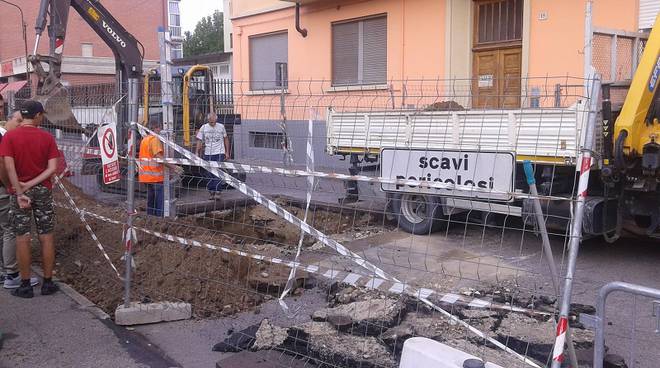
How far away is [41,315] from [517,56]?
33.4 ft

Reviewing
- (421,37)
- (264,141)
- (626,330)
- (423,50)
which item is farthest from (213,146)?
(421,37)

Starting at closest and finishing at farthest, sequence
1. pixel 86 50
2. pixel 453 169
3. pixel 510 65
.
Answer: pixel 453 169, pixel 510 65, pixel 86 50

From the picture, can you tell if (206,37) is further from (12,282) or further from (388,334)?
(388,334)

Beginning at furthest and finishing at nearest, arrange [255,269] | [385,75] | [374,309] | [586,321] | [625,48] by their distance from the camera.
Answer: [385,75] < [625,48] < [255,269] < [374,309] < [586,321]

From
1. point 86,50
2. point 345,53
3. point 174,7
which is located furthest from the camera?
point 174,7

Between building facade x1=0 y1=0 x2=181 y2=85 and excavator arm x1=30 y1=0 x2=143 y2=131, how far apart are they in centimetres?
2326

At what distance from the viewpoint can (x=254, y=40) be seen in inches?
734

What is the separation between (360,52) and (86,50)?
31279mm

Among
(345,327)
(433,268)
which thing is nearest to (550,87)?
(433,268)

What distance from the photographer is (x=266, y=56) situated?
60.0 ft

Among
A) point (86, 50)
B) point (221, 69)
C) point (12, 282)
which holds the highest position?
point (86, 50)

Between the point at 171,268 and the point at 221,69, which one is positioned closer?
the point at 171,268

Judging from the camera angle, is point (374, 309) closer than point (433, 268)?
Yes

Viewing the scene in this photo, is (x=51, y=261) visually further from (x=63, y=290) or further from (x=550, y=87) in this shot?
(x=550, y=87)
